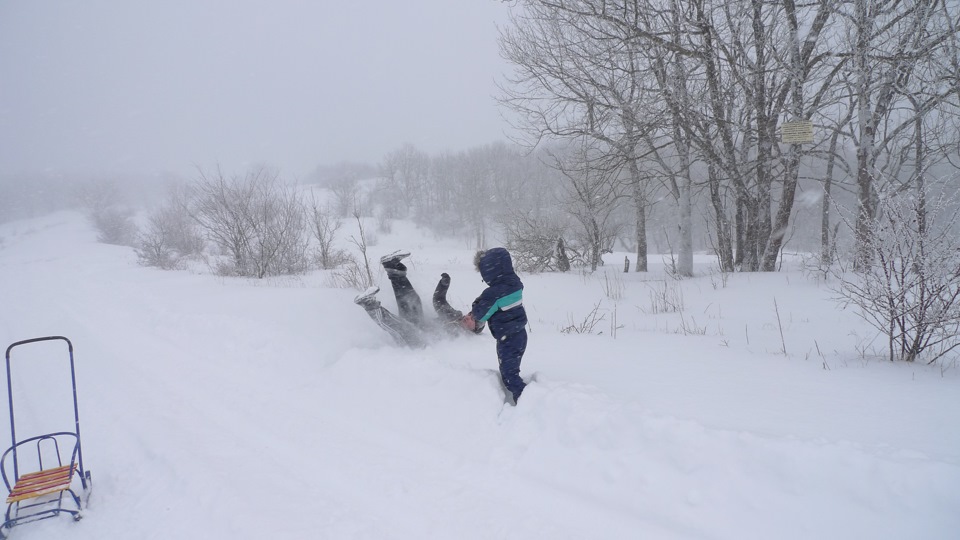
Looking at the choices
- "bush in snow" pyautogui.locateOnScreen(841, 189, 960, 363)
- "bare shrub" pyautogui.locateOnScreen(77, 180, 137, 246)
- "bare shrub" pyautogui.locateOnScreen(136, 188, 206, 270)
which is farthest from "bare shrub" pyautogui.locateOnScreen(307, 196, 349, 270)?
"bare shrub" pyautogui.locateOnScreen(77, 180, 137, 246)

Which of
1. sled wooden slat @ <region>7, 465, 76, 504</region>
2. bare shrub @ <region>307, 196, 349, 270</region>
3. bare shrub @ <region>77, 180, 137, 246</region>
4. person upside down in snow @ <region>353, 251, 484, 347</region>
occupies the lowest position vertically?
sled wooden slat @ <region>7, 465, 76, 504</region>

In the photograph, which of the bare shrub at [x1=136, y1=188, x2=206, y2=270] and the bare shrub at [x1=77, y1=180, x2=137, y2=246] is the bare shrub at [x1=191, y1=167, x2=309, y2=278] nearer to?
the bare shrub at [x1=136, y1=188, x2=206, y2=270]

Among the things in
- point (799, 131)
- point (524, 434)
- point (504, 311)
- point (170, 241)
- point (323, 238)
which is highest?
point (799, 131)

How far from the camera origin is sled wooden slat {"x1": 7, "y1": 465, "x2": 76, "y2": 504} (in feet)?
10.2

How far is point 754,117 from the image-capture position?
9609 millimetres

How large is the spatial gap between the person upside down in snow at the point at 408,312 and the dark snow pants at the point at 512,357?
1.59 metres

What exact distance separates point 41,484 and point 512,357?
379 cm

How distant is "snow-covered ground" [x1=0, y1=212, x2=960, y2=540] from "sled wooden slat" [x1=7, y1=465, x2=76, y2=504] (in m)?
0.23

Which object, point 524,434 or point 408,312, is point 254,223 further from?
point 524,434

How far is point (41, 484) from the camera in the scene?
326 centimetres

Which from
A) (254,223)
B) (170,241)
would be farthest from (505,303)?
(170,241)

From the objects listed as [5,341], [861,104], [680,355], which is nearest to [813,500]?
[680,355]

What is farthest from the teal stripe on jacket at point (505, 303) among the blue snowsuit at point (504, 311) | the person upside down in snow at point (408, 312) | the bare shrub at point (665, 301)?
the bare shrub at point (665, 301)

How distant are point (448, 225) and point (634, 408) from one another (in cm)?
5545
